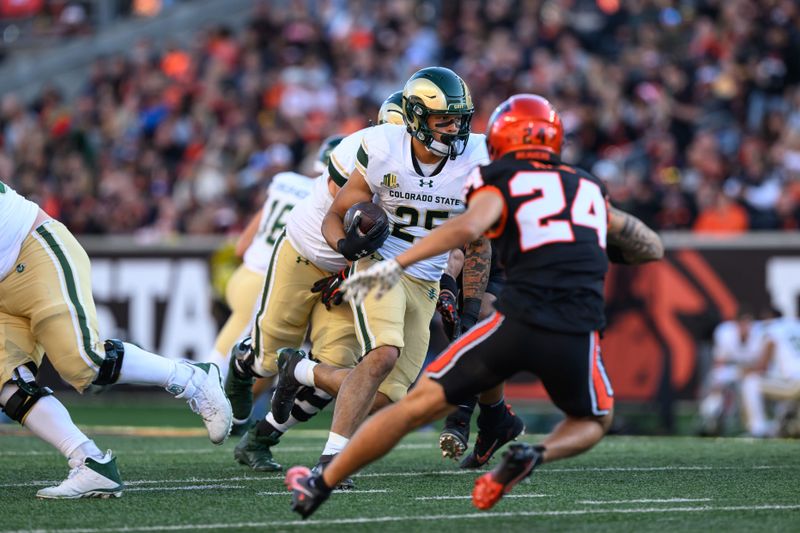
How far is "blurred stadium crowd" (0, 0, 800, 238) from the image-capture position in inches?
531

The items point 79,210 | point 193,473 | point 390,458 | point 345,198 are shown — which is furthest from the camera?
point 79,210

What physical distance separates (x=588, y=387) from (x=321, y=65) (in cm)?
1243

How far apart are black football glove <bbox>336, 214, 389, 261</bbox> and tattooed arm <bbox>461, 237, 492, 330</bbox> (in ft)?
2.84

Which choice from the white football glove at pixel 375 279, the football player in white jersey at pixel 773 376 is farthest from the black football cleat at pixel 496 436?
the football player in white jersey at pixel 773 376

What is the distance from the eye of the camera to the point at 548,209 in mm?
5000

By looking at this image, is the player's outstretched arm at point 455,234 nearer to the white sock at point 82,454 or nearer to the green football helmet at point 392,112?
the white sock at point 82,454

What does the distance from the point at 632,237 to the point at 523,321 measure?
25.5 inches

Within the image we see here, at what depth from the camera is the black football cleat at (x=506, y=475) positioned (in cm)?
484

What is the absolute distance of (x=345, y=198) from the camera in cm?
644

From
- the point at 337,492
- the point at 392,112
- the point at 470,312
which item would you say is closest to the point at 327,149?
the point at 392,112

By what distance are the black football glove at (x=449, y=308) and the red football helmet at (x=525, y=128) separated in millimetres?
1723

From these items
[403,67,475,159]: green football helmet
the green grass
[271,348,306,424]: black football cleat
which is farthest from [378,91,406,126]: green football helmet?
the green grass

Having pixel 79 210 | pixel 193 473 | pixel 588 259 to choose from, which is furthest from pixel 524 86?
pixel 588 259

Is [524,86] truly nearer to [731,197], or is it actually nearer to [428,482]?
[731,197]
